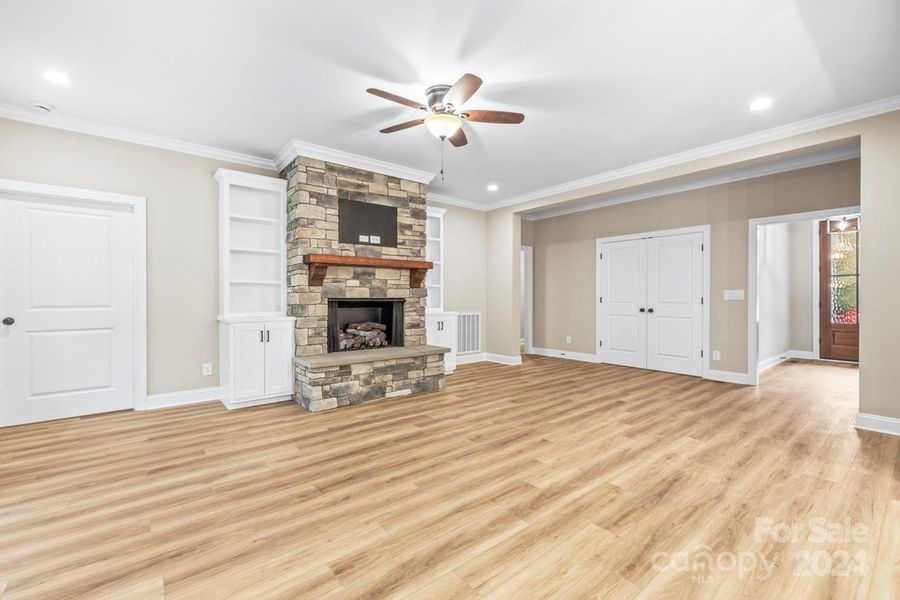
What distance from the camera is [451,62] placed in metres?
2.75

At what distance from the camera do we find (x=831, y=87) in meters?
3.06

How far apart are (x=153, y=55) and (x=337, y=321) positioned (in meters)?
2.88

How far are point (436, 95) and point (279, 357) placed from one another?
10.1 ft

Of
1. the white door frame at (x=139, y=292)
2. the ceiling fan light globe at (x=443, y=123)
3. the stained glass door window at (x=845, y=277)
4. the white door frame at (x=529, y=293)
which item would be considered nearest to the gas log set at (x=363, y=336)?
the white door frame at (x=139, y=292)

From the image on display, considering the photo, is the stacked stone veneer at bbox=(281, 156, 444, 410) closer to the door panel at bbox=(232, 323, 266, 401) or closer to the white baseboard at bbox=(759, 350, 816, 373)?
the door panel at bbox=(232, 323, 266, 401)

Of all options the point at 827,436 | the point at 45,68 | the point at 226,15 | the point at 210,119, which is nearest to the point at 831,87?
the point at 827,436

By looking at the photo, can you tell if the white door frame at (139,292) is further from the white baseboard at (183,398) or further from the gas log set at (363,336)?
the gas log set at (363,336)

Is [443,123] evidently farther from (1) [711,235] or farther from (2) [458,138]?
(1) [711,235]

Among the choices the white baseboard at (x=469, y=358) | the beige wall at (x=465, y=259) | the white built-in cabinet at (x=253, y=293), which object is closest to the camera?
the white built-in cabinet at (x=253, y=293)

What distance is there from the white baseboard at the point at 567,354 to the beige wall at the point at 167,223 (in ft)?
17.6

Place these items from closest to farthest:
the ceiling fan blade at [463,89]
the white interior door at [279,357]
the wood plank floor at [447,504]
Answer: the wood plank floor at [447,504], the ceiling fan blade at [463,89], the white interior door at [279,357]

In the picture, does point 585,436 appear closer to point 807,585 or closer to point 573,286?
point 807,585

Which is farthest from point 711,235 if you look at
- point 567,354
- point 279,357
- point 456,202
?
point 279,357

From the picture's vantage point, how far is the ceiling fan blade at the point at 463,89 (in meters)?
2.50
